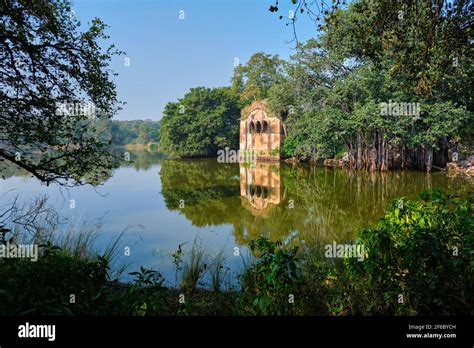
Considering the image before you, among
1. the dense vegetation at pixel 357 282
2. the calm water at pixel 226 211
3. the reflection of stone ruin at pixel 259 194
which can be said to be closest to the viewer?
the dense vegetation at pixel 357 282

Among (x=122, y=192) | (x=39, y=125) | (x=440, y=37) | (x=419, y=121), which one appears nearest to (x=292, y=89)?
(x=419, y=121)

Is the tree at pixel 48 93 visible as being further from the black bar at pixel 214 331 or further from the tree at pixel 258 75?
the tree at pixel 258 75

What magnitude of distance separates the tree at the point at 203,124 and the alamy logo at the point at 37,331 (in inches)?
1572

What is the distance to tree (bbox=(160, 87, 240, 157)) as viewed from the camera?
42312mm

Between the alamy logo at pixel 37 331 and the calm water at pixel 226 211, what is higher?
the alamy logo at pixel 37 331

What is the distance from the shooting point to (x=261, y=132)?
1489 inches

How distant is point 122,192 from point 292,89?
575 inches

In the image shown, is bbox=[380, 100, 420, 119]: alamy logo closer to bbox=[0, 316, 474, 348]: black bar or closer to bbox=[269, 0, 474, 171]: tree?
bbox=[269, 0, 474, 171]: tree

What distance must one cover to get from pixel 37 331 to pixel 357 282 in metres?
2.76

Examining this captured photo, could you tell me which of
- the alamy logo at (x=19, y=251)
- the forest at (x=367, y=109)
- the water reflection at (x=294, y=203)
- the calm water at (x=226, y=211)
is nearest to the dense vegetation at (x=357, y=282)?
the alamy logo at (x=19, y=251)

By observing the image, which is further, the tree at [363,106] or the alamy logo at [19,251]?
the tree at [363,106]

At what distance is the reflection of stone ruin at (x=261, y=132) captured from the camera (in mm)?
36344

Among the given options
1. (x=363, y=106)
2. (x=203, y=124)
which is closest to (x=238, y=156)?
(x=203, y=124)

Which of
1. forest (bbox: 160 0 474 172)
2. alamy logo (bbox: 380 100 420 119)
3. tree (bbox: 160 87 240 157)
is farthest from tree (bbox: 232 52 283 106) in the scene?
alamy logo (bbox: 380 100 420 119)
